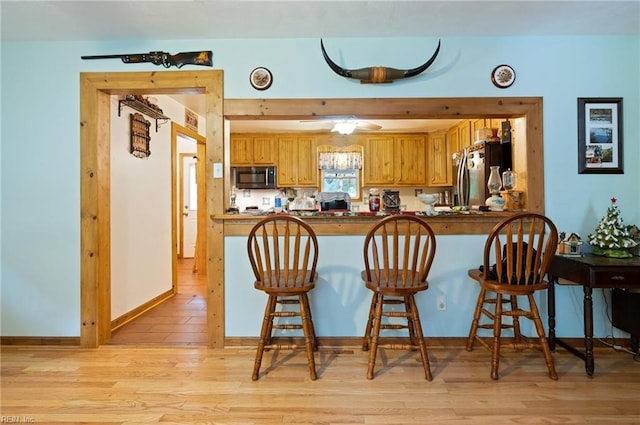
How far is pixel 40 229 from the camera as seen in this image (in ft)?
8.32

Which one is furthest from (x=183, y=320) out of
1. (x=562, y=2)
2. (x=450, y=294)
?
(x=562, y=2)

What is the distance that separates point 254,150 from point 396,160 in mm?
2360

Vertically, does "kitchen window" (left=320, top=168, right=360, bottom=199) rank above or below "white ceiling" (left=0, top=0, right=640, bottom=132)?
below

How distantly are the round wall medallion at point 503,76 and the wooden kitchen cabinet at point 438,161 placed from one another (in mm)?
2711

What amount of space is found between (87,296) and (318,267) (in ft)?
5.68

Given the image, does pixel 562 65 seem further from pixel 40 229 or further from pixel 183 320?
pixel 40 229

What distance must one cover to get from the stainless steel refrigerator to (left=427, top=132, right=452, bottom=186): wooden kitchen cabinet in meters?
0.95

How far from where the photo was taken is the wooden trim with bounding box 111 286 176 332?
2928mm

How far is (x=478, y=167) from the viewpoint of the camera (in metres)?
3.45

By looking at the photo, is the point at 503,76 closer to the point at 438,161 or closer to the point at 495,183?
the point at 495,183

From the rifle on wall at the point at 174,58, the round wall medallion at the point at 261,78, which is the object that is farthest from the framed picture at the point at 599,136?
the rifle on wall at the point at 174,58

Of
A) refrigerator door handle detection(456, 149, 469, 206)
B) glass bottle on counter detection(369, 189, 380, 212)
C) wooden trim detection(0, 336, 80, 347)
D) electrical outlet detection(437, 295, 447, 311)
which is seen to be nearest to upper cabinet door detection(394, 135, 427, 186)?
refrigerator door handle detection(456, 149, 469, 206)

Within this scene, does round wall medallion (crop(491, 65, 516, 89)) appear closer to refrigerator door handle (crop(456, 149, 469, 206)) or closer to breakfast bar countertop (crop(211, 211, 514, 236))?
breakfast bar countertop (crop(211, 211, 514, 236))

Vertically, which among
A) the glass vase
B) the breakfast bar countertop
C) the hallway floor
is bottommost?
the hallway floor
